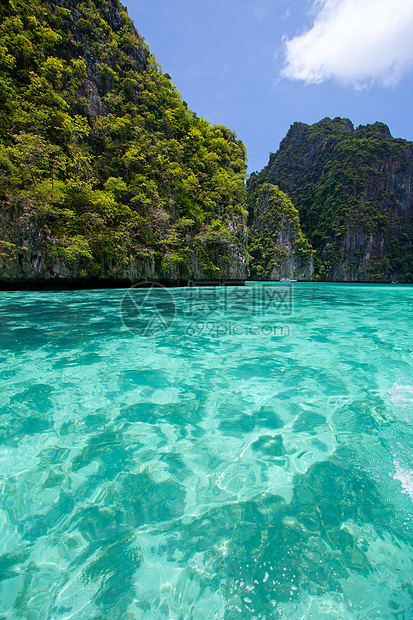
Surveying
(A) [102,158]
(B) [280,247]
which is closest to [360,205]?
(B) [280,247]

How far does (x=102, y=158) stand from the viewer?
23.2 m

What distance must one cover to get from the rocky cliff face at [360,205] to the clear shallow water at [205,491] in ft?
269

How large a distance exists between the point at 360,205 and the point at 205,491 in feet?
303

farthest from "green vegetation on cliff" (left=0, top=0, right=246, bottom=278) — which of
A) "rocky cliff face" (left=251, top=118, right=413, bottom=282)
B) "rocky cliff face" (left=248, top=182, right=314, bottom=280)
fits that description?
"rocky cliff face" (left=251, top=118, right=413, bottom=282)

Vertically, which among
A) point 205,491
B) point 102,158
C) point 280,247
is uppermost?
point 102,158

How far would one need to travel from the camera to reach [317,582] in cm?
141

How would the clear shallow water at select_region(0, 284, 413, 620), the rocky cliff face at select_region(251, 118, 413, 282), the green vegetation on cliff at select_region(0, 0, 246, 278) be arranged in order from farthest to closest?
the rocky cliff face at select_region(251, 118, 413, 282) < the green vegetation on cliff at select_region(0, 0, 246, 278) < the clear shallow water at select_region(0, 284, 413, 620)

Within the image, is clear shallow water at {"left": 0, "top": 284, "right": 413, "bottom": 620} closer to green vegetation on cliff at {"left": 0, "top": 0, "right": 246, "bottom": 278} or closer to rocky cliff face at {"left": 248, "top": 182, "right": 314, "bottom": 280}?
green vegetation on cliff at {"left": 0, "top": 0, "right": 246, "bottom": 278}

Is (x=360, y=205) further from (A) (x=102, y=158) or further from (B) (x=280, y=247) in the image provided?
(A) (x=102, y=158)

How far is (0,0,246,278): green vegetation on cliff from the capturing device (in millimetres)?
17391

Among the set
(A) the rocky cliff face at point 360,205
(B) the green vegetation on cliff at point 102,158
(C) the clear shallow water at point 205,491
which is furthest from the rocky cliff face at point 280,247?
(C) the clear shallow water at point 205,491

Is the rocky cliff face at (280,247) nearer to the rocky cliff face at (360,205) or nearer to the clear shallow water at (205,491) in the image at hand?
the rocky cliff face at (360,205)

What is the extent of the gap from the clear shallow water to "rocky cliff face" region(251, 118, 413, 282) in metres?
82.1

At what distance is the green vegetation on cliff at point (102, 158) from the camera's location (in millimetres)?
17391
